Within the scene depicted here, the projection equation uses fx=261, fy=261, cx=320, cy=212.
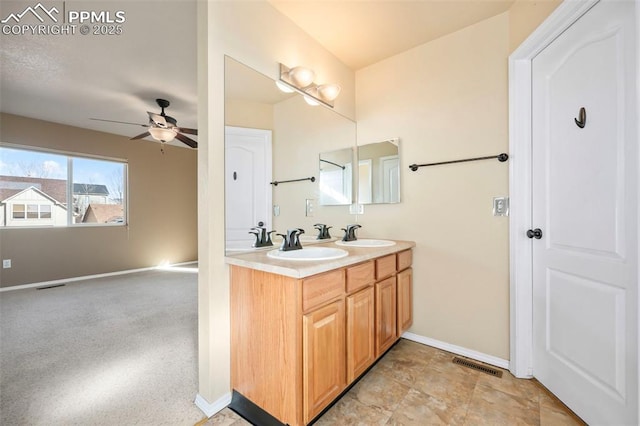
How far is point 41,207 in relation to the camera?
4.19 metres

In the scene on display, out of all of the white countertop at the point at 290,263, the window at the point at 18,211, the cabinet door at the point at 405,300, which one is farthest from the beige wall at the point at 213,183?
the window at the point at 18,211

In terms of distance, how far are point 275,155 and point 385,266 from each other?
1.16 meters

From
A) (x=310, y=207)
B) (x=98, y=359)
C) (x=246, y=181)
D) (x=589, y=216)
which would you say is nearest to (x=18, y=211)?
(x=98, y=359)

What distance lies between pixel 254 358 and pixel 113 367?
1330 millimetres

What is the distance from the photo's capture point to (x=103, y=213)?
15.7ft

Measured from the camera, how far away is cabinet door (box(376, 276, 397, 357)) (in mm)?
1778

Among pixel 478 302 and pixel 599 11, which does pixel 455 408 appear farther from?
pixel 599 11

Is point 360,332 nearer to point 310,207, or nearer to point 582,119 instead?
point 310,207

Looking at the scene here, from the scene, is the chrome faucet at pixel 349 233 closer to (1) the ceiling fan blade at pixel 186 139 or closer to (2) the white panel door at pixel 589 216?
(2) the white panel door at pixel 589 216

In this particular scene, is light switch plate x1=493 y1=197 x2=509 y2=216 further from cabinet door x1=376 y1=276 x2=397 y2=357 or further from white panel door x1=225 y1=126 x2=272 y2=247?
white panel door x1=225 y1=126 x2=272 y2=247

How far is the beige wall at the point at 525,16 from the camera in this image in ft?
5.00

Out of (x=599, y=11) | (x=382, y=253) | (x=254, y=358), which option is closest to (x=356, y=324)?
(x=382, y=253)

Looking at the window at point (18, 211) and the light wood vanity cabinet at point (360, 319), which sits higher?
the window at point (18, 211)

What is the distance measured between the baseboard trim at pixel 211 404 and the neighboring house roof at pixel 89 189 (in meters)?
4.77
